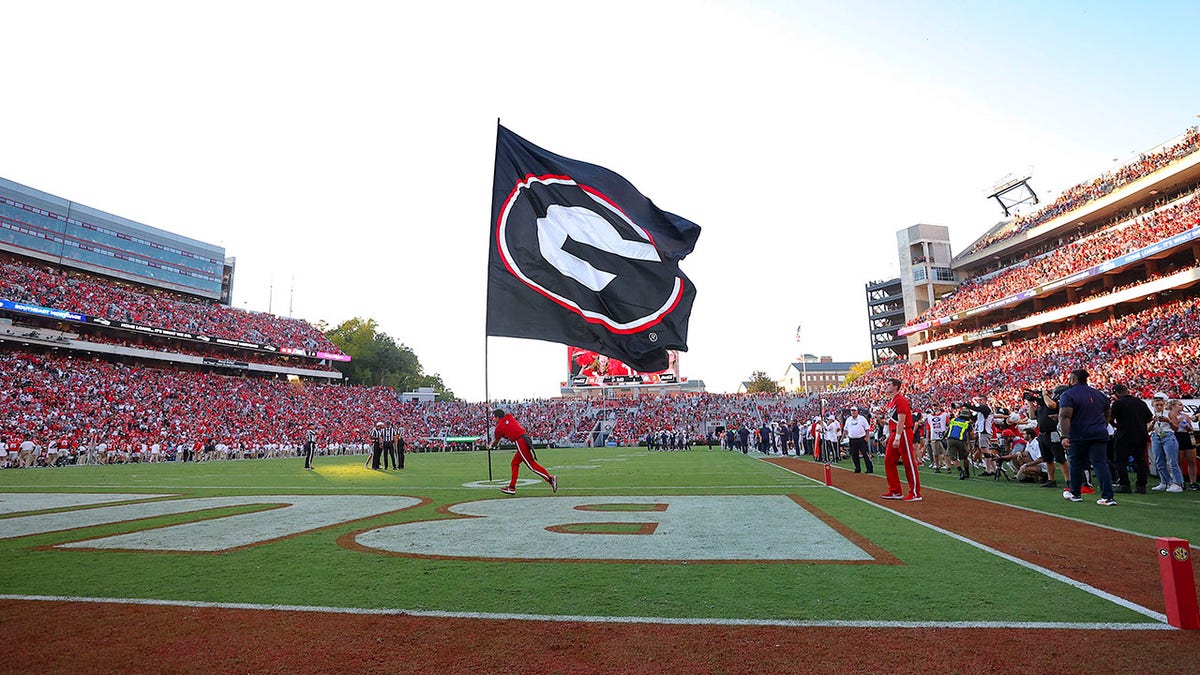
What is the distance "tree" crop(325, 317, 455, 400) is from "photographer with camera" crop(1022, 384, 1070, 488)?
80.4m

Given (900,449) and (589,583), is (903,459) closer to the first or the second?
(900,449)

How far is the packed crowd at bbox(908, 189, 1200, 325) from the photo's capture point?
39.5 meters

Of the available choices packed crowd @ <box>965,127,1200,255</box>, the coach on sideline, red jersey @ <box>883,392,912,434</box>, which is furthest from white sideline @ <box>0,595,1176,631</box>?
packed crowd @ <box>965,127,1200,255</box>

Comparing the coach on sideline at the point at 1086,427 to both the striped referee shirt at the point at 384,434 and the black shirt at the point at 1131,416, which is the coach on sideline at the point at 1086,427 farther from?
the striped referee shirt at the point at 384,434

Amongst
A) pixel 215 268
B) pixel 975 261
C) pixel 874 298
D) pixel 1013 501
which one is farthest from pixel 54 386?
pixel 874 298

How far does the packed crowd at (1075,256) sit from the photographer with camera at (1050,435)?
37.0m

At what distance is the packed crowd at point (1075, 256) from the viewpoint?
129 ft

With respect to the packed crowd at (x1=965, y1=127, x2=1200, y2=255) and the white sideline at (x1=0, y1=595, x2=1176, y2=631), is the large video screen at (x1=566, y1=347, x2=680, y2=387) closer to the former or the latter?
the packed crowd at (x1=965, y1=127, x2=1200, y2=255)

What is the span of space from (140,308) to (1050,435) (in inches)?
2294

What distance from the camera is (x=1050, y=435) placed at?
10953 mm

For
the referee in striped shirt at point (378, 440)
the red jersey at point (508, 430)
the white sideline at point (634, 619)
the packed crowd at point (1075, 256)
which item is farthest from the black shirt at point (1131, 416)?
the packed crowd at point (1075, 256)

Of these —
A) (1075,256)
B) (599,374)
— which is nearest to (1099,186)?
(1075,256)

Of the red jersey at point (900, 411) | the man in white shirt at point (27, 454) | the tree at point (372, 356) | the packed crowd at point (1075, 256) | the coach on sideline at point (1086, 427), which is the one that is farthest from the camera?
the tree at point (372, 356)

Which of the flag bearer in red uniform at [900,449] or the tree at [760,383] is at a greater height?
the tree at [760,383]
